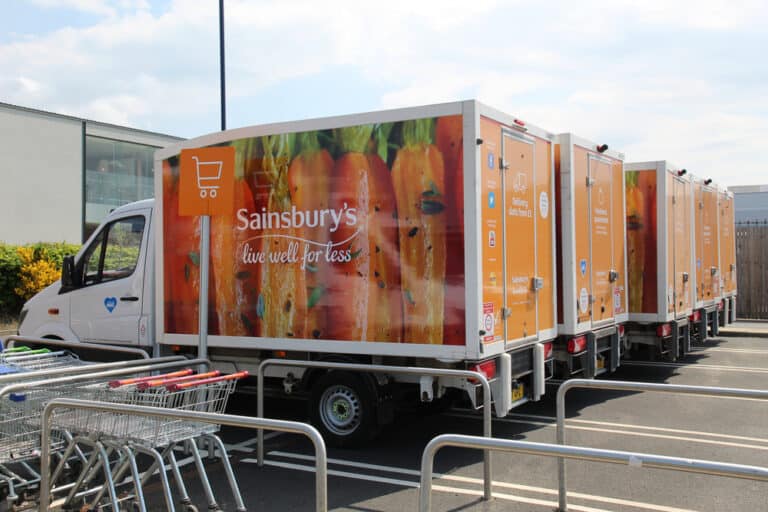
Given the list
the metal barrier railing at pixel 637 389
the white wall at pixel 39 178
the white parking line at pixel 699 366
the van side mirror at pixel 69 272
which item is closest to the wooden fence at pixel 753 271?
the white parking line at pixel 699 366

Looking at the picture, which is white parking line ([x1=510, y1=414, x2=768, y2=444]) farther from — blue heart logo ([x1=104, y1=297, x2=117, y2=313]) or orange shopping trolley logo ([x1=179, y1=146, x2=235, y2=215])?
blue heart logo ([x1=104, y1=297, x2=117, y2=313])

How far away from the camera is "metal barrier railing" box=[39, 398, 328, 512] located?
3.50 m

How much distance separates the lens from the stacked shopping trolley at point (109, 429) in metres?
4.52

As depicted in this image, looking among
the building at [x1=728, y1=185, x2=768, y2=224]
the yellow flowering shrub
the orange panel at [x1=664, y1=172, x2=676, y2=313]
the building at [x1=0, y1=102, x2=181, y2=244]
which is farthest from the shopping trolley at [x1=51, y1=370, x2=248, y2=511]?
the building at [x1=728, y1=185, x2=768, y2=224]

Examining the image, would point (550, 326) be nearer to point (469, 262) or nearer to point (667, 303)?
point (469, 262)

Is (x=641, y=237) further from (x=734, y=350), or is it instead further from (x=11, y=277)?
(x=11, y=277)

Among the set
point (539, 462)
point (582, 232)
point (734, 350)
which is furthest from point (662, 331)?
point (539, 462)

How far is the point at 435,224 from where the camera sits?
6.55 metres

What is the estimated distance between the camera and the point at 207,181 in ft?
23.4

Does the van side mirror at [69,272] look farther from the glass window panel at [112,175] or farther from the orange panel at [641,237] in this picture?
the glass window panel at [112,175]

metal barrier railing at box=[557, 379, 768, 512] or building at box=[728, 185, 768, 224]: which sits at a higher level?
building at box=[728, 185, 768, 224]

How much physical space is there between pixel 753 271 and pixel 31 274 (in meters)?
18.4

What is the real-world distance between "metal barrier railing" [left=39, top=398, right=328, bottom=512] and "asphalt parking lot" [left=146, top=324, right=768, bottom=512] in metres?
1.36

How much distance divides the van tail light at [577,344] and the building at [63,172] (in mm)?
22031
